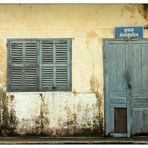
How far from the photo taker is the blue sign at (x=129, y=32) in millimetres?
11953

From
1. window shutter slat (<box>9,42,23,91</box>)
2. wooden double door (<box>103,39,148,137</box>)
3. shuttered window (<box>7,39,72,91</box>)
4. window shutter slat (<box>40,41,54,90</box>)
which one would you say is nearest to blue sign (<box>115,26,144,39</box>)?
wooden double door (<box>103,39,148,137</box>)

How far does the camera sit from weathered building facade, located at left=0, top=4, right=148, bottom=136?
1206 centimetres

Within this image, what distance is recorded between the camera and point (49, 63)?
1211cm

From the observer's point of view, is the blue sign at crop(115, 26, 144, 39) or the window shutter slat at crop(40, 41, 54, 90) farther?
the window shutter slat at crop(40, 41, 54, 90)

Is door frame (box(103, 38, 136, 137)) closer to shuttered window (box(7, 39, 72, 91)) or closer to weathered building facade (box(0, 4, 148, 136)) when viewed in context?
weathered building facade (box(0, 4, 148, 136))

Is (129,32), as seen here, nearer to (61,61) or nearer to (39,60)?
(61,61)

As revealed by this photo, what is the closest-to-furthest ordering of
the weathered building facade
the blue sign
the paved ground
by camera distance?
the paved ground < the blue sign < the weathered building facade

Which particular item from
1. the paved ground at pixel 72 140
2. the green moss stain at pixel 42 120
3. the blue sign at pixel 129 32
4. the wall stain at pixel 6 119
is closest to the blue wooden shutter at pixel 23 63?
the wall stain at pixel 6 119

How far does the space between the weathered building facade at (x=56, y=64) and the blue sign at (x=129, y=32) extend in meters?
0.14

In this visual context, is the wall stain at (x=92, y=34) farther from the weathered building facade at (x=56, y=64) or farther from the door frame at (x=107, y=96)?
the door frame at (x=107, y=96)

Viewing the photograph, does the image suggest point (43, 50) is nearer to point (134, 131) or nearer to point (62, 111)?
point (62, 111)

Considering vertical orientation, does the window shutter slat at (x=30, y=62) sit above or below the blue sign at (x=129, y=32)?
below

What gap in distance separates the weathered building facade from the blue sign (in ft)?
0.46

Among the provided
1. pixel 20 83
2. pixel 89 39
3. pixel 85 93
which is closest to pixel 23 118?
pixel 20 83
